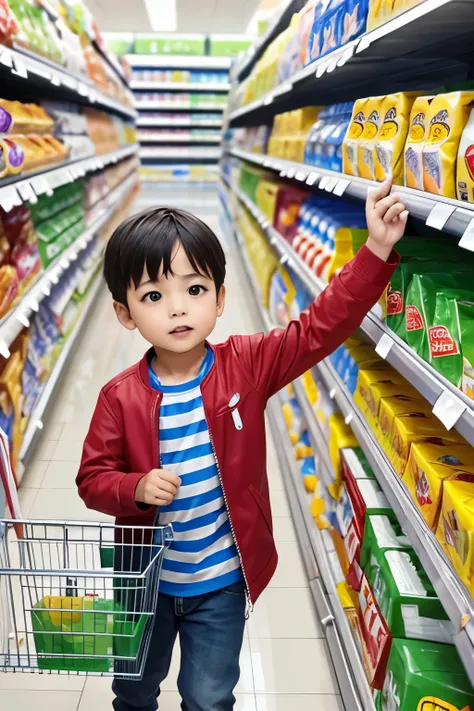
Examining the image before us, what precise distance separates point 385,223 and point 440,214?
0.42 feet

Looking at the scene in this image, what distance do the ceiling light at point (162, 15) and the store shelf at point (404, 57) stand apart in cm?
819

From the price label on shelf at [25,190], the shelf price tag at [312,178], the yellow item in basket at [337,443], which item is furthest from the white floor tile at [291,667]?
the price label on shelf at [25,190]

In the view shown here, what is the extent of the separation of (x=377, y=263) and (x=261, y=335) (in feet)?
0.92

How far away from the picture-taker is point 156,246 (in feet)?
4.03

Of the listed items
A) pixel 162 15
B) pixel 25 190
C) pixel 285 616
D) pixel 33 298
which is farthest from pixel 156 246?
pixel 162 15

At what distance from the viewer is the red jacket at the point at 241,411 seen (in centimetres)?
132

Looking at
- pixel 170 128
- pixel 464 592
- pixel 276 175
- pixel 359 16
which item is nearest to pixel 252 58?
pixel 276 175

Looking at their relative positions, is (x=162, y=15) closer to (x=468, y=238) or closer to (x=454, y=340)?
(x=454, y=340)

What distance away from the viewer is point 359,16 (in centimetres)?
219

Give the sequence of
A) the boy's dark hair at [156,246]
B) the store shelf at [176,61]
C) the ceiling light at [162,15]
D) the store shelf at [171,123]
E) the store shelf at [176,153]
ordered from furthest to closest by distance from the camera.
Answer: the store shelf at [176,153] → the store shelf at [171,123] → the store shelf at [176,61] → the ceiling light at [162,15] → the boy's dark hair at [156,246]

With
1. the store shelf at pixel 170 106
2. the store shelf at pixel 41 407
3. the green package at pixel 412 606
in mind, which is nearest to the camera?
the green package at pixel 412 606

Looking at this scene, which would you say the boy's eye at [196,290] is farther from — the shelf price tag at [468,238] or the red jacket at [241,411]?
the shelf price tag at [468,238]

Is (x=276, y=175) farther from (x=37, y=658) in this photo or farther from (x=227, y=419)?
(x=37, y=658)

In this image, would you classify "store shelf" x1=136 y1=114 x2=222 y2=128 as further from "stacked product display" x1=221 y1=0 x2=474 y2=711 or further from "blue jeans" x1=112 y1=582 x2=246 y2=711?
"blue jeans" x1=112 y1=582 x2=246 y2=711
